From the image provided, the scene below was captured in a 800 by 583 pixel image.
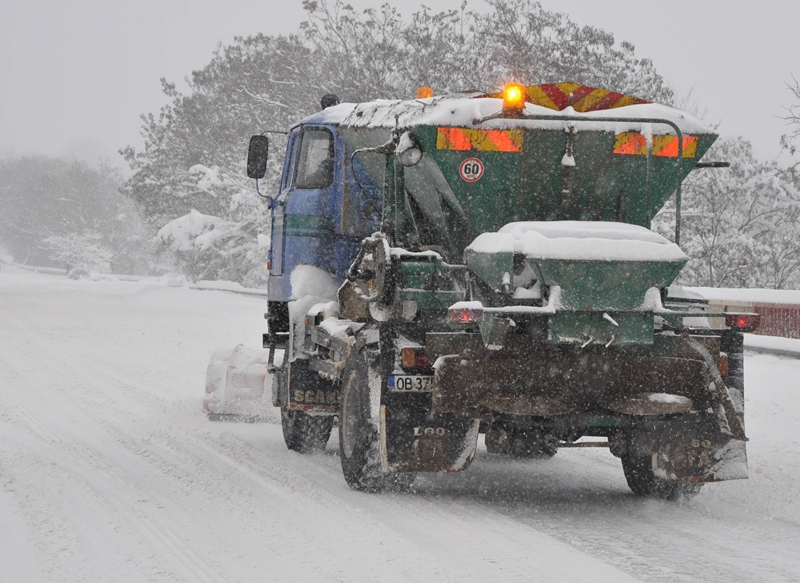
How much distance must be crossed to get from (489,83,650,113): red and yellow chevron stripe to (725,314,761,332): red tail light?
4.86 ft

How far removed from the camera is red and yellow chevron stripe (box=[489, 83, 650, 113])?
6.64 meters

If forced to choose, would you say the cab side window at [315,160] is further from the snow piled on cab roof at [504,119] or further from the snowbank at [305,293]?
the snow piled on cab roof at [504,119]

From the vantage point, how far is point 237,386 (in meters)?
10.6

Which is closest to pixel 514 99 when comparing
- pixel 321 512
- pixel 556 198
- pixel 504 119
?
pixel 504 119

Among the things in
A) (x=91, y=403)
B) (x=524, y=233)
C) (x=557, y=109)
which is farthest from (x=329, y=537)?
(x=91, y=403)

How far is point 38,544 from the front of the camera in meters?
5.47

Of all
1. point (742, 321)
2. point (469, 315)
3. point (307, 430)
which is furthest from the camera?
point (307, 430)

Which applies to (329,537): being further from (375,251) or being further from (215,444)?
(215,444)

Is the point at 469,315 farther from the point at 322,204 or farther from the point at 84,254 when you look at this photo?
the point at 84,254

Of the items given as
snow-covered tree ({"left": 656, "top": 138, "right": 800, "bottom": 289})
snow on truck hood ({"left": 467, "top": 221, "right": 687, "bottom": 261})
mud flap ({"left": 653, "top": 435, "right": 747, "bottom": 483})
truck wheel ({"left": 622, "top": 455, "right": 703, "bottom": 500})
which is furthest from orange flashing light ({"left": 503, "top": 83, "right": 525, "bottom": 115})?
snow-covered tree ({"left": 656, "top": 138, "right": 800, "bottom": 289})

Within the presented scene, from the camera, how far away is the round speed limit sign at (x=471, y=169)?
21.4ft

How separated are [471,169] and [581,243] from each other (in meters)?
0.90

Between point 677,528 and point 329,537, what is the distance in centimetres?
203

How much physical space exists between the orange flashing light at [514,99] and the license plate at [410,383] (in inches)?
64.9
